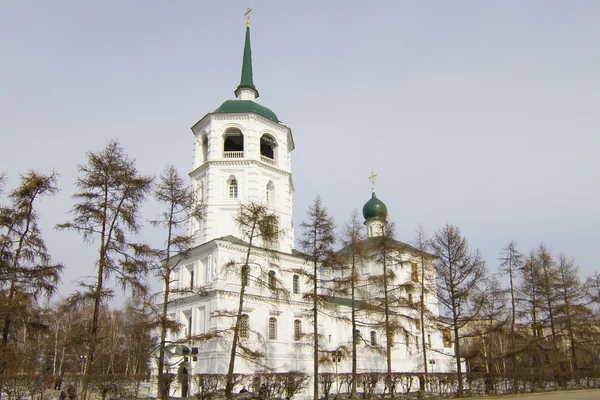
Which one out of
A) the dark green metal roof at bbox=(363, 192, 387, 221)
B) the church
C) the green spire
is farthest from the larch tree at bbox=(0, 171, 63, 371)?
the dark green metal roof at bbox=(363, 192, 387, 221)

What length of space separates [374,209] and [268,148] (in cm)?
1735

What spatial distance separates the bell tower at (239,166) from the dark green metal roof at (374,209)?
16.1m

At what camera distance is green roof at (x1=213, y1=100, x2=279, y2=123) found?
33.4 metres

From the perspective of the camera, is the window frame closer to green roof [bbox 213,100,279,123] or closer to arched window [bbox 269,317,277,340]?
arched window [bbox 269,317,277,340]

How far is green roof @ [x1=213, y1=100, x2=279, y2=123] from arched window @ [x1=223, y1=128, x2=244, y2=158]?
1305 millimetres

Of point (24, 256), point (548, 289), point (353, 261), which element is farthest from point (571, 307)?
point (24, 256)

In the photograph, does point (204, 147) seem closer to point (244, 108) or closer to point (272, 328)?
point (244, 108)

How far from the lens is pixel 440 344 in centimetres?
4616

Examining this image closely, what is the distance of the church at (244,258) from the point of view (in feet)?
91.9

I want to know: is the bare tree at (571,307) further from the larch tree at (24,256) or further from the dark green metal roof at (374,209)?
the larch tree at (24,256)

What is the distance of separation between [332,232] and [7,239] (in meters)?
13.4

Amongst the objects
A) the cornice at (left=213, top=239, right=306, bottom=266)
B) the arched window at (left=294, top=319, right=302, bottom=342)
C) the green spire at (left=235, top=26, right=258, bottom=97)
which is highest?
the green spire at (left=235, top=26, right=258, bottom=97)

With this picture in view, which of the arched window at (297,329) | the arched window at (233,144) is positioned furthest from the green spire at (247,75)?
the arched window at (297,329)

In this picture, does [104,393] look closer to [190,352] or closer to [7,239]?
[7,239]
